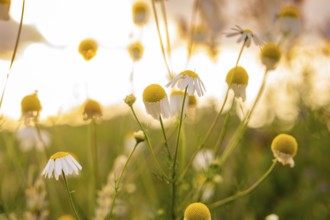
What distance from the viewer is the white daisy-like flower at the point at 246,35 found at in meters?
1.39

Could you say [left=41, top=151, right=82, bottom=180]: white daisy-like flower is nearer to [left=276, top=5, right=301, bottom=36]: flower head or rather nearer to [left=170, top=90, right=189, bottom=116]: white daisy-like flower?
[left=170, top=90, right=189, bottom=116]: white daisy-like flower

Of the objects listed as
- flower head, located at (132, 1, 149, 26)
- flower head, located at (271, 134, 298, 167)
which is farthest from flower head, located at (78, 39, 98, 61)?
flower head, located at (271, 134, 298, 167)

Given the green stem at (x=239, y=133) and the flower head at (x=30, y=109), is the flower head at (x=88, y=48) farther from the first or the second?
the green stem at (x=239, y=133)

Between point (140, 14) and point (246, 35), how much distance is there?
559 mm

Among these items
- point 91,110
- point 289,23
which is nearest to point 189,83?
point 91,110

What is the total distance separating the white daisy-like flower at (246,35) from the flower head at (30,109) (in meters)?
0.57

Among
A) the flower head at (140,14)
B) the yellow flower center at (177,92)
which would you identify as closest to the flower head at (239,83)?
the yellow flower center at (177,92)

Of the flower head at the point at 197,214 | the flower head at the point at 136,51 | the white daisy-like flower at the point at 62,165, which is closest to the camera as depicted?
the flower head at the point at 197,214

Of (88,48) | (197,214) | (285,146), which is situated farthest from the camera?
(88,48)

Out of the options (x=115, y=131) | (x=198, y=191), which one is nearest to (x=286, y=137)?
(x=198, y=191)

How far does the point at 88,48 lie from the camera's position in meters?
1.62

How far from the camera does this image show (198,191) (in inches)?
59.1

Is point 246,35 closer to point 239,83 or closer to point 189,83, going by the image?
point 239,83

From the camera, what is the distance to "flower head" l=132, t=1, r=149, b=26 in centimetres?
185
